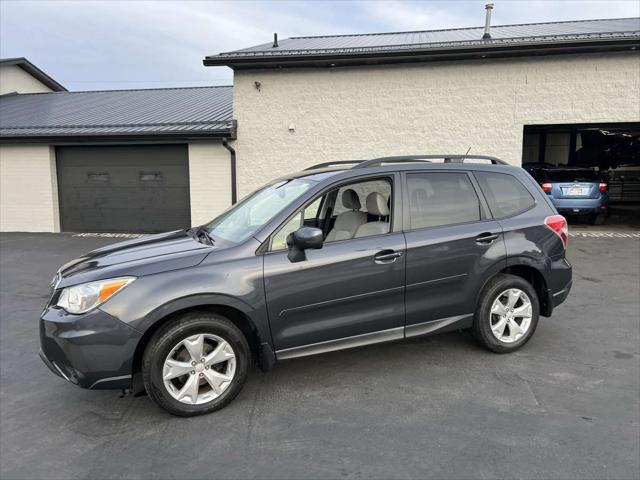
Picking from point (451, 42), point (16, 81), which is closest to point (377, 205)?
point (451, 42)

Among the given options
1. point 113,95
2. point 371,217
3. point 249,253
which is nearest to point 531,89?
point 371,217

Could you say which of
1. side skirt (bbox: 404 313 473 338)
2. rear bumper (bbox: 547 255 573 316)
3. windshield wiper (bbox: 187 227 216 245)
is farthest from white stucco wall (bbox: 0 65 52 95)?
rear bumper (bbox: 547 255 573 316)

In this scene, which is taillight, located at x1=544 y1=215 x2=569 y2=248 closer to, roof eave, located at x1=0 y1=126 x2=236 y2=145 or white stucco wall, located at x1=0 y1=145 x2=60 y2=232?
roof eave, located at x1=0 y1=126 x2=236 y2=145

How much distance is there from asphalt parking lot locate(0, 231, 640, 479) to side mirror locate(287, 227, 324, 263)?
1.06m

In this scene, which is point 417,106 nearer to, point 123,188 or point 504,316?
point 123,188

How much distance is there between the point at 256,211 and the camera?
408 cm

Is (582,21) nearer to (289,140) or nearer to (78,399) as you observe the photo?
(289,140)

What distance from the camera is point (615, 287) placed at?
6.70 m

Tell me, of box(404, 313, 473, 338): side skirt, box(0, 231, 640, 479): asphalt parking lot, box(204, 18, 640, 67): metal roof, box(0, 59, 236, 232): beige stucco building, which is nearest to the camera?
box(0, 231, 640, 479): asphalt parking lot

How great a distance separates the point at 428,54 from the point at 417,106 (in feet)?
3.79

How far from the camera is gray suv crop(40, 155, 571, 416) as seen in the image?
318 centimetres

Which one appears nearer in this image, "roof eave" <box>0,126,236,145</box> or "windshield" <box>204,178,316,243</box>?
"windshield" <box>204,178,316,243</box>

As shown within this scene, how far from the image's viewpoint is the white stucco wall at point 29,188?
43.7 ft

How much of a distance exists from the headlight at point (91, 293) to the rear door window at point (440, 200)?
7.33 feet
